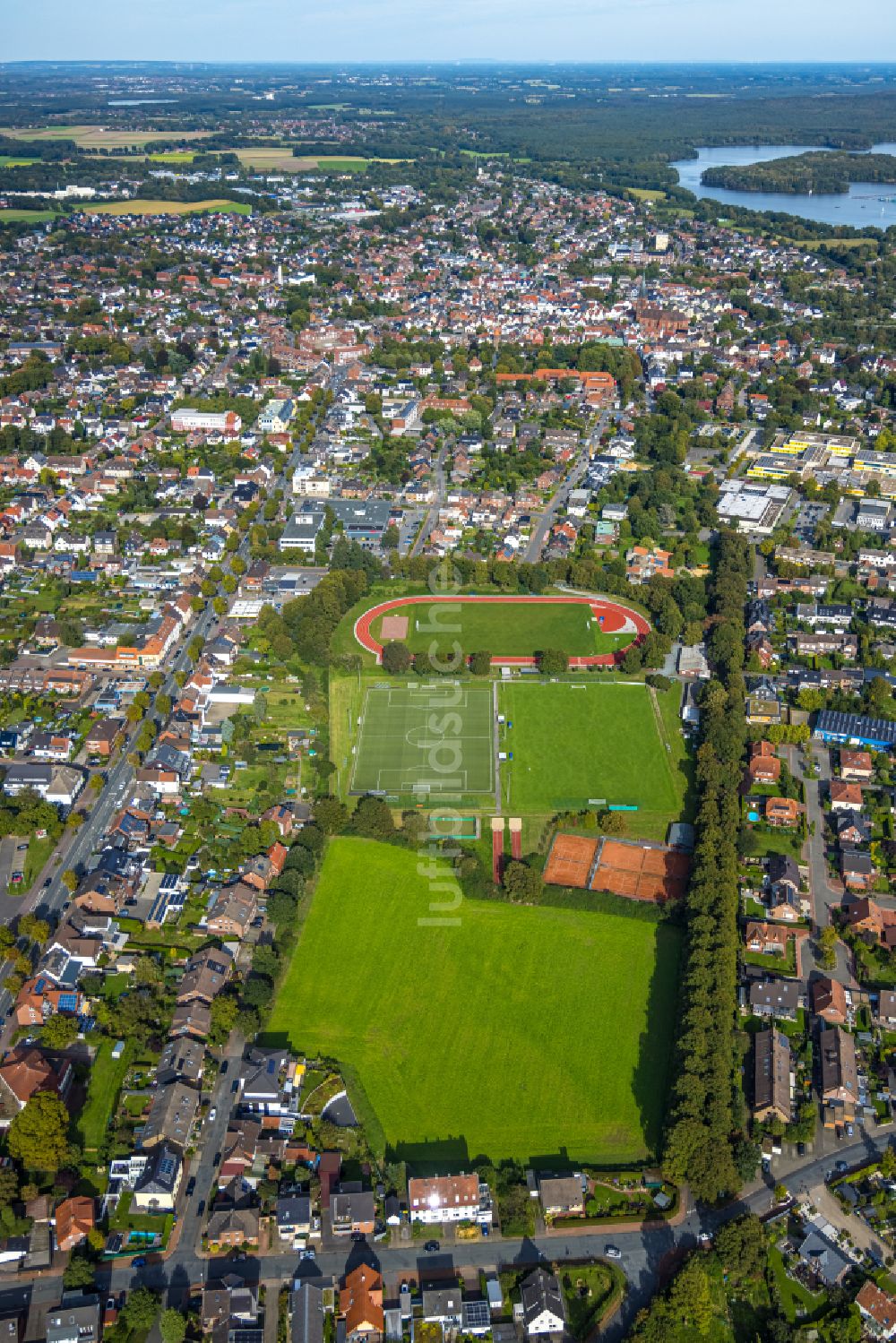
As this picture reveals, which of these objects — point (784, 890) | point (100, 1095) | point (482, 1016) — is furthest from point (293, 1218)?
point (784, 890)

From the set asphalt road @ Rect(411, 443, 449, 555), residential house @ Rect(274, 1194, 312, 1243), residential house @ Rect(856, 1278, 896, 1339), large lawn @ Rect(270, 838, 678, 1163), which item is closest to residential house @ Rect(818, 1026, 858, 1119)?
large lawn @ Rect(270, 838, 678, 1163)

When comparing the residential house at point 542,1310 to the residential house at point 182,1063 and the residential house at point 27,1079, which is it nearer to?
the residential house at point 182,1063

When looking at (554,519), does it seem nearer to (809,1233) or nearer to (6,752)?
(6,752)

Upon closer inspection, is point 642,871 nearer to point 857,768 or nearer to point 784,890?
point 784,890

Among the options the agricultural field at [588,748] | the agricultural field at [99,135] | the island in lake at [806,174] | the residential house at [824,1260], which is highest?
Result: the agricultural field at [99,135]

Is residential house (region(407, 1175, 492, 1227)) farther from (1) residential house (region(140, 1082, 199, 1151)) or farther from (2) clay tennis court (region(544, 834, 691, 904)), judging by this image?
(2) clay tennis court (region(544, 834, 691, 904))

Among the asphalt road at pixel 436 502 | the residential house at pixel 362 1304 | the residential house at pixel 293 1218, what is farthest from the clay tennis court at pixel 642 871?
the asphalt road at pixel 436 502
